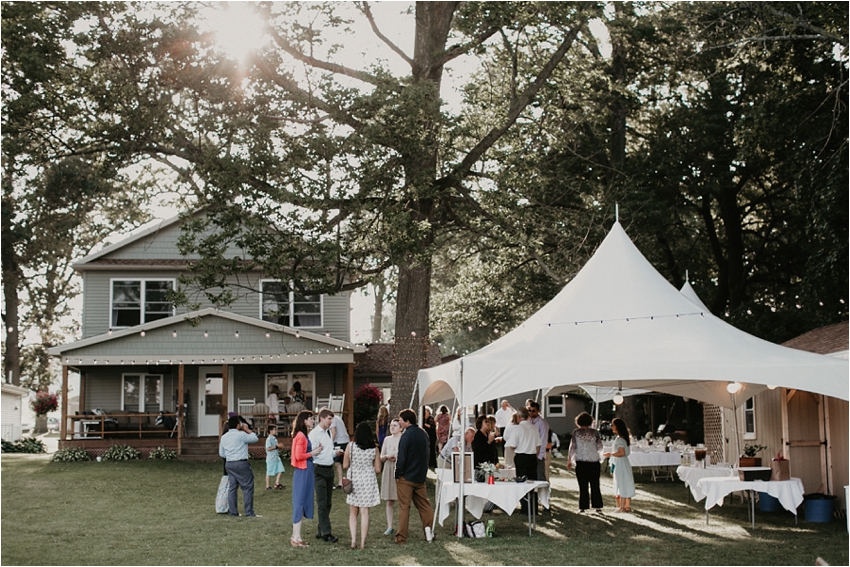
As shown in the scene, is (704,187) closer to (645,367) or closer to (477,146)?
(477,146)

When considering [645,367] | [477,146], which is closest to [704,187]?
[477,146]

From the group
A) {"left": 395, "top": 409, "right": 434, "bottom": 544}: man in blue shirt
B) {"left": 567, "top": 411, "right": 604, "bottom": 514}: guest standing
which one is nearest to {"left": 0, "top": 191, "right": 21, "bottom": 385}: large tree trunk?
{"left": 567, "top": 411, "right": 604, "bottom": 514}: guest standing

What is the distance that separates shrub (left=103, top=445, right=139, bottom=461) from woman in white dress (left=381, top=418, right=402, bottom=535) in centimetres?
1405

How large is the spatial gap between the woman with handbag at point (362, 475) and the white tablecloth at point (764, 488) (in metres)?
4.88

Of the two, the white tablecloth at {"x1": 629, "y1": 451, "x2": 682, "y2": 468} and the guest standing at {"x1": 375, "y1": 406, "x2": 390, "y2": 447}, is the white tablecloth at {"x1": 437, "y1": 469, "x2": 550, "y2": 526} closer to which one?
the guest standing at {"x1": 375, "y1": 406, "x2": 390, "y2": 447}

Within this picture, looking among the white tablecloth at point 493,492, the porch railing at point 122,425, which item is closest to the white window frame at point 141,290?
the porch railing at point 122,425

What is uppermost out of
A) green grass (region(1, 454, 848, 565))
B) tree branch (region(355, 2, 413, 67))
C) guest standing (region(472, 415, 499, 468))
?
tree branch (region(355, 2, 413, 67))

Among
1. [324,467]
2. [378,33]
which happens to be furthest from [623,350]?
[378,33]

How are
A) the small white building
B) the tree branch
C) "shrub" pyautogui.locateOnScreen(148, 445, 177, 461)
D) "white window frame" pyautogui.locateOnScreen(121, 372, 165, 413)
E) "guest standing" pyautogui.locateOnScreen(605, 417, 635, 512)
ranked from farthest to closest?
the small white building
"white window frame" pyautogui.locateOnScreen(121, 372, 165, 413)
"shrub" pyautogui.locateOnScreen(148, 445, 177, 461)
the tree branch
"guest standing" pyautogui.locateOnScreen(605, 417, 635, 512)

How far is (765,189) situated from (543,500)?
18667mm

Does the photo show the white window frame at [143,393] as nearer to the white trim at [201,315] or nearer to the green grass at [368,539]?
the white trim at [201,315]

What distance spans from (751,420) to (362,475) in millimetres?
10415

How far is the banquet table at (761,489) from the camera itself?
12555mm

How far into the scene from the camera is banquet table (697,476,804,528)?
12555mm
